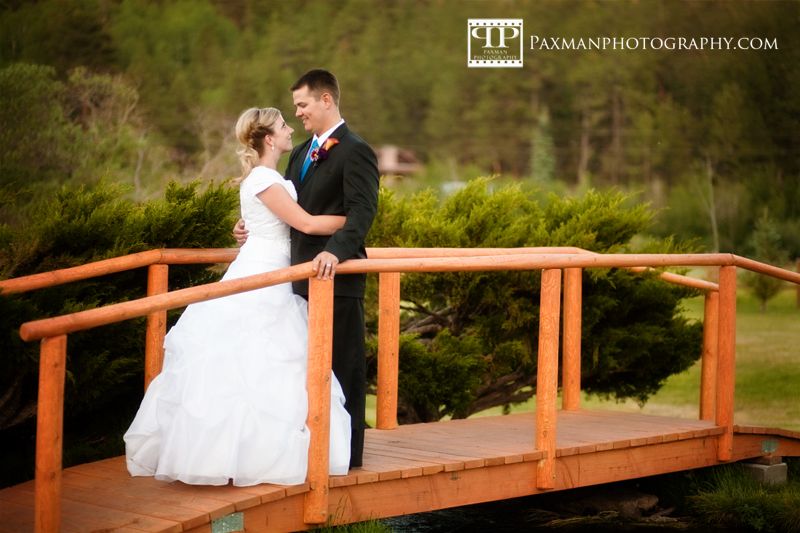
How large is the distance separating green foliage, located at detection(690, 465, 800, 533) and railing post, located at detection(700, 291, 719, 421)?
486mm

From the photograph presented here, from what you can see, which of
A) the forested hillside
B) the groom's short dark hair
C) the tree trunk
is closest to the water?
the groom's short dark hair

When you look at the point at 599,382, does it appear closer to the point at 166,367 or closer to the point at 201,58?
the point at 166,367

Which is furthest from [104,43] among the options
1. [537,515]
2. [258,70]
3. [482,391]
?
[537,515]

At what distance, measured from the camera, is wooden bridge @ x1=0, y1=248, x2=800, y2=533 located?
152 inches

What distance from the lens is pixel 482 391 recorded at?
7.71 metres

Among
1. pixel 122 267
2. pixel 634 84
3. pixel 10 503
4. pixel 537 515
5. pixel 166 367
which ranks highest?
pixel 634 84

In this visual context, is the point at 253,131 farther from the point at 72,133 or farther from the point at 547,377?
the point at 72,133

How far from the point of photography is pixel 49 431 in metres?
3.49

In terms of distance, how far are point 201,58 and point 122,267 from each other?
760 inches

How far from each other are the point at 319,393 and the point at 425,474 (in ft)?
2.45

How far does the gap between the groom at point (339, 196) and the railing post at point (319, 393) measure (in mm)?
289

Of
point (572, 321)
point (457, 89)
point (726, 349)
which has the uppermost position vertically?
point (457, 89)

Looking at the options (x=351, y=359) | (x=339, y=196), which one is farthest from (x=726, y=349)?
(x=339, y=196)

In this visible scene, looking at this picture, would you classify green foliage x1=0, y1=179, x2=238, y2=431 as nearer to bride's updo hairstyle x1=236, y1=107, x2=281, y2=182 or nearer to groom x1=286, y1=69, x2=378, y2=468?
bride's updo hairstyle x1=236, y1=107, x2=281, y2=182
